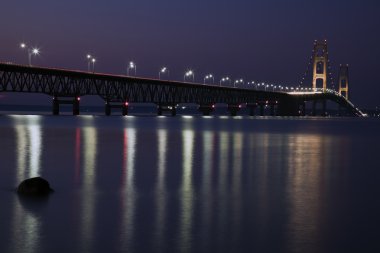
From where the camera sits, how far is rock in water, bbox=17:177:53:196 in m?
16.1

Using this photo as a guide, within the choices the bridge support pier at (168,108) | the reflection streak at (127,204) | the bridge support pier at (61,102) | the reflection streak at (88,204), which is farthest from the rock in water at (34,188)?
the bridge support pier at (168,108)

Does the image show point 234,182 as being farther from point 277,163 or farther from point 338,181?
point 277,163

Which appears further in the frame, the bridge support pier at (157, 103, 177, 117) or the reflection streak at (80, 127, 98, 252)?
the bridge support pier at (157, 103, 177, 117)

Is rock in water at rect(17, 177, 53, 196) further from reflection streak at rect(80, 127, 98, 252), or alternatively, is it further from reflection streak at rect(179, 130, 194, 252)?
reflection streak at rect(179, 130, 194, 252)

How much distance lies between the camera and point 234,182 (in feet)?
63.7

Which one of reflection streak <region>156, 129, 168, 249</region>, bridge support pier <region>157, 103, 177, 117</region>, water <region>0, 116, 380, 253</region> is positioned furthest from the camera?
bridge support pier <region>157, 103, 177, 117</region>

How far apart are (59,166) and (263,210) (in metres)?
11.2

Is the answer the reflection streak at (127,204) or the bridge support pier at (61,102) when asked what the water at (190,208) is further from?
the bridge support pier at (61,102)

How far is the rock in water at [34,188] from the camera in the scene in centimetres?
1606

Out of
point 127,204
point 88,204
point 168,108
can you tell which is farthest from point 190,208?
point 168,108

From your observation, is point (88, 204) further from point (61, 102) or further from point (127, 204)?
point (61, 102)

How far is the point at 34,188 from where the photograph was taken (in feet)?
53.0

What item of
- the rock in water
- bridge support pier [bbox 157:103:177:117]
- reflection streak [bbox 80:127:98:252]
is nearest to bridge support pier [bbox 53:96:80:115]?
bridge support pier [bbox 157:103:177:117]

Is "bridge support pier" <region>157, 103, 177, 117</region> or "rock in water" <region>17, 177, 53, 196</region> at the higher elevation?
"bridge support pier" <region>157, 103, 177, 117</region>
